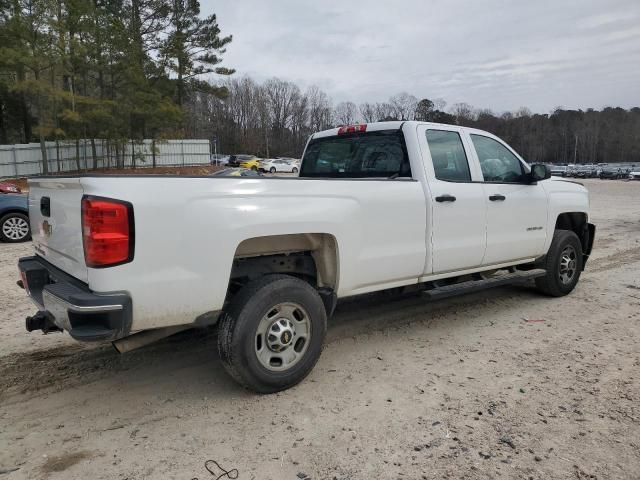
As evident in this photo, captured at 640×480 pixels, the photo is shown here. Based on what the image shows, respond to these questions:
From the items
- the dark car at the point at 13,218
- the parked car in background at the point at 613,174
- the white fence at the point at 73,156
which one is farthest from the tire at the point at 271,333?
the parked car in background at the point at 613,174

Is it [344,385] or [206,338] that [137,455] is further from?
[206,338]

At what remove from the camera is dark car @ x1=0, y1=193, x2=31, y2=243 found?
9.76 metres

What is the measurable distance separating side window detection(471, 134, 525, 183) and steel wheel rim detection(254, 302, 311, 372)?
268cm

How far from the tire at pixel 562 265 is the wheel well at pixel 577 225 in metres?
0.29

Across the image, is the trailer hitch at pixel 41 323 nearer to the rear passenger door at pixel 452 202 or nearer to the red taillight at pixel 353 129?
the rear passenger door at pixel 452 202

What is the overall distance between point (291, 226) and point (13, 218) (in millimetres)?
8828

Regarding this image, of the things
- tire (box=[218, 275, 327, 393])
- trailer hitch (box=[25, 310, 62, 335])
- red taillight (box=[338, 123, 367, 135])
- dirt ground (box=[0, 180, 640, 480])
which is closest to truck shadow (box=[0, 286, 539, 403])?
dirt ground (box=[0, 180, 640, 480])

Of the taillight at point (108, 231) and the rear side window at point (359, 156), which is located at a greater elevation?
the rear side window at point (359, 156)

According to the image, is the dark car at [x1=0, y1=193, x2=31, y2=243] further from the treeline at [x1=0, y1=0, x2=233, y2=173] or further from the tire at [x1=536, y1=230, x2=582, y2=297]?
the treeline at [x1=0, y1=0, x2=233, y2=173]

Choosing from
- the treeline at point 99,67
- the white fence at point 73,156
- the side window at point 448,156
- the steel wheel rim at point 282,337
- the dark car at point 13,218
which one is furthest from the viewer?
the white fence at point 73,156

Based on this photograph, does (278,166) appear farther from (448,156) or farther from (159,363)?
(159,363)

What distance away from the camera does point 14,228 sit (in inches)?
393

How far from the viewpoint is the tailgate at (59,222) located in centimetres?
306

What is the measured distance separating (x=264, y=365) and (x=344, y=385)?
0.69 meters
